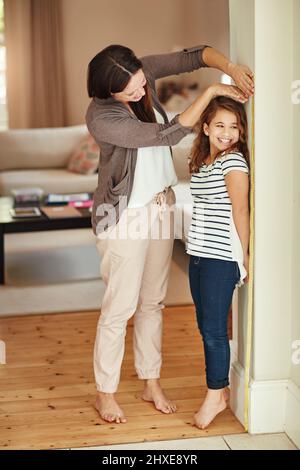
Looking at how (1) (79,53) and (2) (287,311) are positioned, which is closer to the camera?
(2) (287,311)

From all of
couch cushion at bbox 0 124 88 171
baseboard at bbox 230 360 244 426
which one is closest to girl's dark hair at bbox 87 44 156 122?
baseboard at bbox 230 360 244 426

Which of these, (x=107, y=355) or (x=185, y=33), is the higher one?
(x=185, y=33)

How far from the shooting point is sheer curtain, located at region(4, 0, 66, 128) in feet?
28.1

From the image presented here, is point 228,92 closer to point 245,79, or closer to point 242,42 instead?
point 245,79

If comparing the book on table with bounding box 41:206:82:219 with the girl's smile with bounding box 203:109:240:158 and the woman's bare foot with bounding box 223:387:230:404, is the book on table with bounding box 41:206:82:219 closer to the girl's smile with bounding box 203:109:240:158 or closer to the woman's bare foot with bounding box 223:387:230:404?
the woman's bare foot with bounding box 223:387:230:404

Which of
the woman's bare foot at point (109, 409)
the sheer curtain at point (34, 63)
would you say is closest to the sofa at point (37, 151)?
the sheer curtain at point (34, 63)

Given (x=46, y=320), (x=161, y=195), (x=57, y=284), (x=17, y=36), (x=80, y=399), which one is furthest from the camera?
(x=17, y=36)

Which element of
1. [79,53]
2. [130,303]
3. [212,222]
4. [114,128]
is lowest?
[130,303]

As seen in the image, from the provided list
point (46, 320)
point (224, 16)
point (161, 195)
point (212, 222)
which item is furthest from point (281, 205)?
point (224, 16)

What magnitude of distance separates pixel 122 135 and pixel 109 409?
3.56 feet

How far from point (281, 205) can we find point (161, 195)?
454mm

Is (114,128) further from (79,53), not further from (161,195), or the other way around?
(79,53)

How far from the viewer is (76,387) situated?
349 cm

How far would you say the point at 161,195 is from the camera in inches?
118
